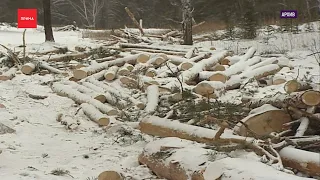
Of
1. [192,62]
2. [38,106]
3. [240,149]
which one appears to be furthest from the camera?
[192,62]

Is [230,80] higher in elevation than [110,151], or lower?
higher

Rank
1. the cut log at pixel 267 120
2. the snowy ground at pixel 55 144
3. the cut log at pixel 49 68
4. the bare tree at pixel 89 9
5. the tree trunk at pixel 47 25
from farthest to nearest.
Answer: the bare tree at pixel 89 9 < the tree trunk at pixel 47 25 < the cut log at pixel 49 68 < the cut log at pixel 267 120 < the snowy ground at pixel 55 144

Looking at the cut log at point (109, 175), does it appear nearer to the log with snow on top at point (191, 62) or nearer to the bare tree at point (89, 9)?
the log with snow on top at point (191, 62)

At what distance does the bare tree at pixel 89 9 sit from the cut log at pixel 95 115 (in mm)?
32590

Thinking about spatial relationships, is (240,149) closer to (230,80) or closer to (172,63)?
(230,80)

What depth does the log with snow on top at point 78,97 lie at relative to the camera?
725cm

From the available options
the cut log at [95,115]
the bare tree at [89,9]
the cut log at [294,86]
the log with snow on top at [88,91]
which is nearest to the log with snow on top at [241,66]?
the log with snow on top at [88,91]

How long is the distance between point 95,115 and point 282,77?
420cm

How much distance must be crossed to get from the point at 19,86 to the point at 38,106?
5.58 ft

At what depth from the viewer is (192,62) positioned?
34.2ft

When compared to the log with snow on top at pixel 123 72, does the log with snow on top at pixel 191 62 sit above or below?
above

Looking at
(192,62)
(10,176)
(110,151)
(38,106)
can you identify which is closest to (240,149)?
(110,151)

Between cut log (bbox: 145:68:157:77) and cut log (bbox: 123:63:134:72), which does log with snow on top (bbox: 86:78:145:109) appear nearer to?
cut log (bbox: 145:68:157:77)

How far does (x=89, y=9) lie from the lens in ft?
143
